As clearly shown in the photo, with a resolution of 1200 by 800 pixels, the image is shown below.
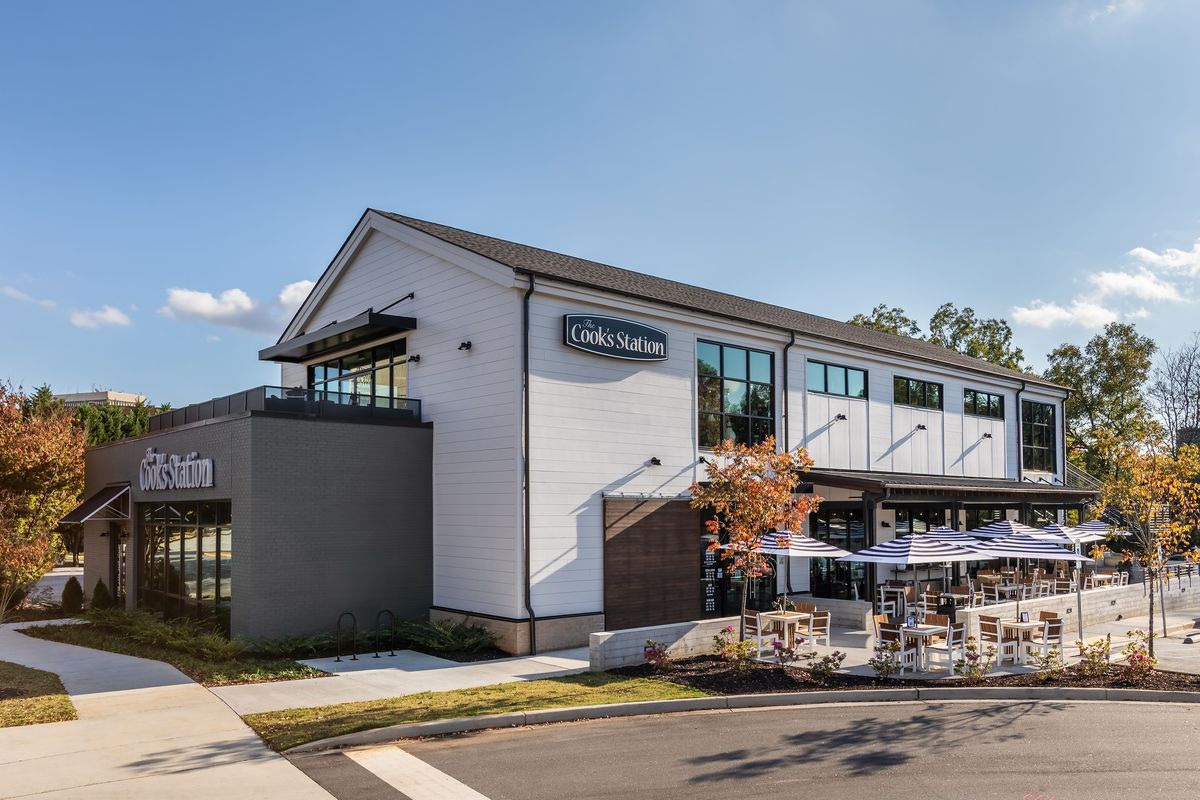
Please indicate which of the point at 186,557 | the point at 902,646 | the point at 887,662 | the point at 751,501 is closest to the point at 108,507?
the point at 186,557

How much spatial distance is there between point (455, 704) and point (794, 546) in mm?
9180

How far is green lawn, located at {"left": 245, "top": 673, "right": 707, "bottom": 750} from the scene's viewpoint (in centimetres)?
1177

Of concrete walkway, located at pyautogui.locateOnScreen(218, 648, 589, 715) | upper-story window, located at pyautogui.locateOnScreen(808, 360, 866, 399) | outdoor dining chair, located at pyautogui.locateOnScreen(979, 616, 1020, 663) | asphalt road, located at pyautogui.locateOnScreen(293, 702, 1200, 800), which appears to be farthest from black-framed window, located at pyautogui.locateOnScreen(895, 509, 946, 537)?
asphalt road, located at pyautogui.locateOnScreen(293, 702, 1200, 800)

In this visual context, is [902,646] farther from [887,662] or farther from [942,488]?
[942,488]

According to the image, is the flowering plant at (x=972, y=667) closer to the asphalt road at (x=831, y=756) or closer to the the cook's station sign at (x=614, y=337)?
the asphalt road at (x=831, y=756)

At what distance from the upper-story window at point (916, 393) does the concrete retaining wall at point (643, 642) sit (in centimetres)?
1489

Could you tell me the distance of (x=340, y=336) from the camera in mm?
23219

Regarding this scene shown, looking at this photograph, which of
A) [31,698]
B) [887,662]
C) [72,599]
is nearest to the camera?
[31,698]

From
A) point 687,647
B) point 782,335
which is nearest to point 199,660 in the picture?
point 687,647

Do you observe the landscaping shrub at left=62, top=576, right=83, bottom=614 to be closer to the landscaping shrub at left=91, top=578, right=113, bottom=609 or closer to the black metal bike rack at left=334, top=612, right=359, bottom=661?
the landscaping shrub at left=91, top=578, right=113, bottom=609

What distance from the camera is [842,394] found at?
26828 millimetres

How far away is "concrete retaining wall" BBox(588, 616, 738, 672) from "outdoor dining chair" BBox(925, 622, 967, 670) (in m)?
3.93

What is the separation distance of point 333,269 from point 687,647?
49.0 ft

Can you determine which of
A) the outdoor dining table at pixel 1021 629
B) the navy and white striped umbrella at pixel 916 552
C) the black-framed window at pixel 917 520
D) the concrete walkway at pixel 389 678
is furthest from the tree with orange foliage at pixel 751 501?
the black-framed window at pixel 917 520
